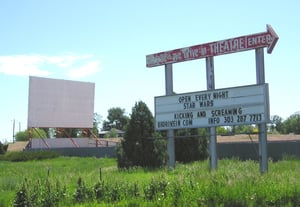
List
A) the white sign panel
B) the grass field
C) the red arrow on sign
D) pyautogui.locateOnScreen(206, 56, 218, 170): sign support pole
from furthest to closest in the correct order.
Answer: pyautogui.locateOnScreen(206, 56, 218, 170): sign support pole → the red arrow on sign → the white sign panel → the grass field

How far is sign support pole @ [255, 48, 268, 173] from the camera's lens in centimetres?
1605

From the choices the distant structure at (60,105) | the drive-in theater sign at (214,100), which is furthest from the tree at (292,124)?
the drive-in theater sign at (214,100)

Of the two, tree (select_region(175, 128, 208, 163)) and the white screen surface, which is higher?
the white screen surface

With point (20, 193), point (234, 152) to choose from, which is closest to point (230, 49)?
point (20, 193)

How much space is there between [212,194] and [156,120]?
8.85m

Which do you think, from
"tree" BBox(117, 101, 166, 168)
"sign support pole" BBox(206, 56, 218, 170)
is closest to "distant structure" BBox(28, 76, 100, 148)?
"tree" BBox(117, 101, 166, 168)

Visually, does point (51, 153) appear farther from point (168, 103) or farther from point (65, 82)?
point (168, 103)

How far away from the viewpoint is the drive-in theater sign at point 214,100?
1636 cm

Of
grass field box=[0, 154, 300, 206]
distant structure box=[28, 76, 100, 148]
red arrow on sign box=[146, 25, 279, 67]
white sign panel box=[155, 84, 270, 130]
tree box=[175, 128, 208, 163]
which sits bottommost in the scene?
grass field box=[0, 154, 300, 206]

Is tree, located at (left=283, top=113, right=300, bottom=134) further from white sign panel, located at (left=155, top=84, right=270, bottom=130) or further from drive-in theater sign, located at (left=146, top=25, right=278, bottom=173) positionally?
white sign panel, located at (left=155, top=84, right=270, bottom=130)

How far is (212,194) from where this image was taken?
1069 centimetres

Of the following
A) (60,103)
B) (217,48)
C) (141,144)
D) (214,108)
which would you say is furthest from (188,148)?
(60,103)

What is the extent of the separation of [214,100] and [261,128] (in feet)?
6.76

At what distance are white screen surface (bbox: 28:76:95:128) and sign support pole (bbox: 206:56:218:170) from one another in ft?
131
